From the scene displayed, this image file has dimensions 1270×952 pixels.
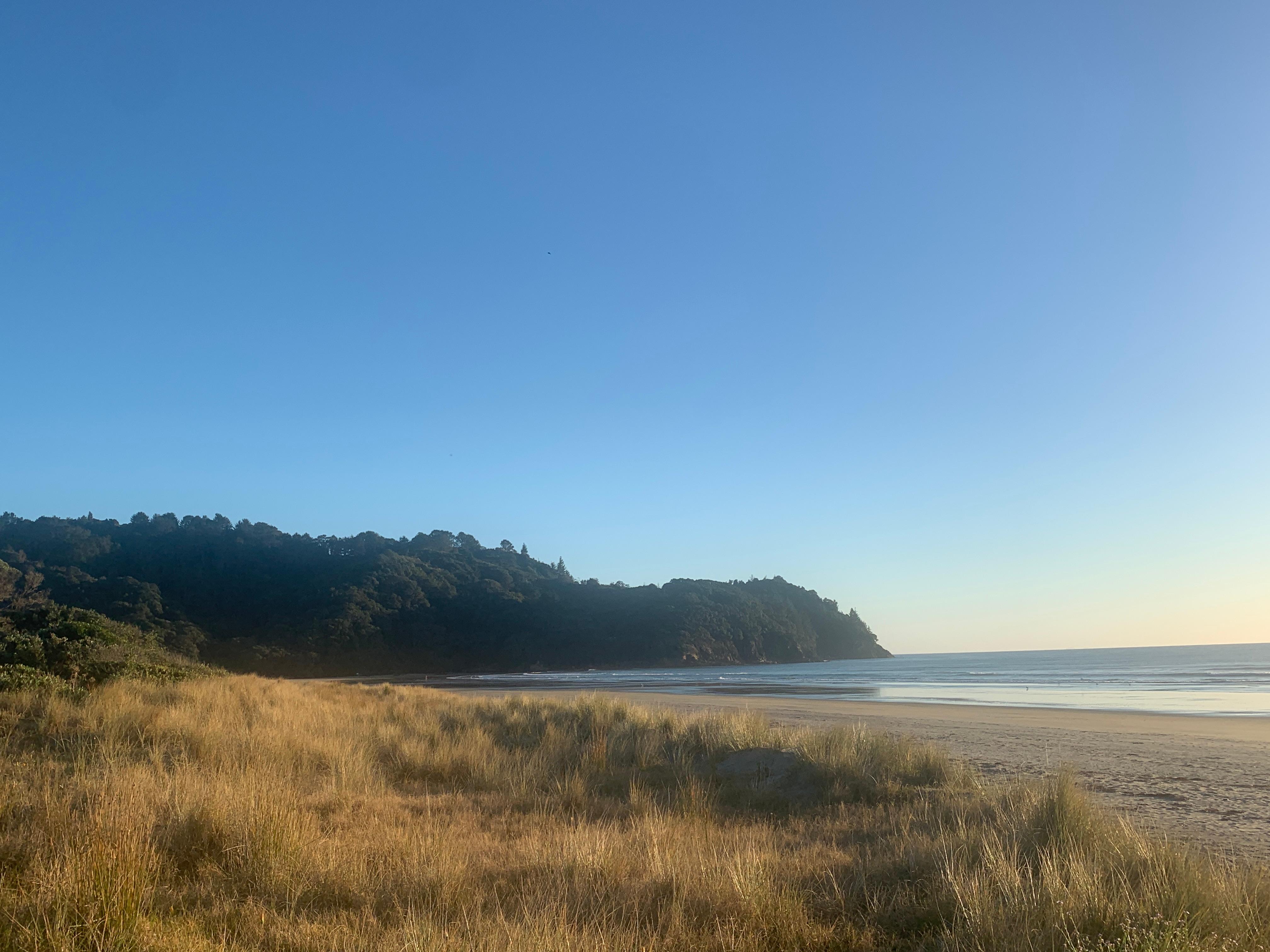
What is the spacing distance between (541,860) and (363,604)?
85154 mm

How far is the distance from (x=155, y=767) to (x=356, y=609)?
7932cm

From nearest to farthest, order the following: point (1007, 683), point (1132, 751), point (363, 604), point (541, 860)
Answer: point (541, 860)
point (1132, 751)
point (1007, 683)
point (363, 604)

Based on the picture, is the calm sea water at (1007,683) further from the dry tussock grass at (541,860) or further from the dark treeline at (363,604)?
the dry tussock grass at (541,860)

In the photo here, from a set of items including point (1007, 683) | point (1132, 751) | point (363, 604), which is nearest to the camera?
point (1132, 751)

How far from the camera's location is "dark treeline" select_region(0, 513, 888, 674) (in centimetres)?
7062

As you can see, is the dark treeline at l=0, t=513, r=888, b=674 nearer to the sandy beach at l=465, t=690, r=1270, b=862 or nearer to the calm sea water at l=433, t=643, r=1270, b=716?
the calm sea water at l=433, t=643, r=1270, b=716

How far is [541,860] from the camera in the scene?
5.56m

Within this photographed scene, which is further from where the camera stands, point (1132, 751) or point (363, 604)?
point (363, 604)

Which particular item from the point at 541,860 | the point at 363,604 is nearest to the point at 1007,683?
the point at 541,860

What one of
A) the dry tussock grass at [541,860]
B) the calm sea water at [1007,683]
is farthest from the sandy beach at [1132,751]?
the calm sea water at [1007,683]

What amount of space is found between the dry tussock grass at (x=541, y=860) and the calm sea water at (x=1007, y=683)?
919 inches

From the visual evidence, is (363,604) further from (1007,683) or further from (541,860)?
(541,860)

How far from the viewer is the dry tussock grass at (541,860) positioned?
156 inches

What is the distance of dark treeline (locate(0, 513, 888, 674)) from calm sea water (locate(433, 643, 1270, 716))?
13.4m
